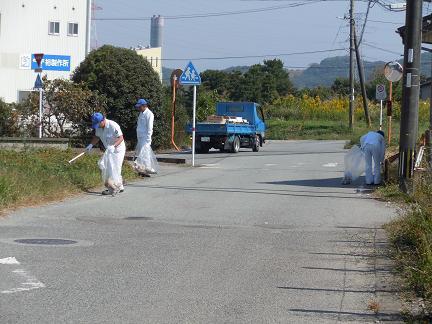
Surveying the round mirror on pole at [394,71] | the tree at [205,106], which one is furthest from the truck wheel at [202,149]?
the round mirror on pole at [394,71]

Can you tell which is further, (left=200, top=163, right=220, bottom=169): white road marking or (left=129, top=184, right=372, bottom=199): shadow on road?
(left=200, top=163, right=220, bottom=169): white road marking

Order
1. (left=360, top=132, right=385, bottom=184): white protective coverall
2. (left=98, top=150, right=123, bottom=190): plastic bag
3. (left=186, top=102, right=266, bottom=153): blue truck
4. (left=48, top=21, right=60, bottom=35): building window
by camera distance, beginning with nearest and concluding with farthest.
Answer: (left=98, top=150, right=123, bottom=190): plastic bag
(left=360, top=132, right=385, bottom=184): white protective coverall
(left=186, top=102, right=266, bottom=153): blue truck
(left=48, top=21, right=60, bottom=35): building window

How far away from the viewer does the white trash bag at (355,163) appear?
1897 cm

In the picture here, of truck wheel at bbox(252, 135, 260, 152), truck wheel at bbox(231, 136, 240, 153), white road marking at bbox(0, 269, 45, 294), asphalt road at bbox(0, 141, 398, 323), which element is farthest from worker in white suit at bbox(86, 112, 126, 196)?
truck wheel at bbox(252, 135, 260, 152)

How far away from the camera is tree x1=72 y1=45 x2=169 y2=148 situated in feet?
102

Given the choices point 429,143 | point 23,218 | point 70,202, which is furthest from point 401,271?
point 429,143

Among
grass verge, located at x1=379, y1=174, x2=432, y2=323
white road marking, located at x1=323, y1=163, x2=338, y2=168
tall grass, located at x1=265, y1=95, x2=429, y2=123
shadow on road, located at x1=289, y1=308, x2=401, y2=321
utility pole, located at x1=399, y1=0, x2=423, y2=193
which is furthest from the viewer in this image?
tall grass, located at x1=265, y1=95, x2=429, y2=123

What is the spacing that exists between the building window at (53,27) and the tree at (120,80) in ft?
66.3

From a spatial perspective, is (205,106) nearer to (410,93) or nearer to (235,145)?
(235,145)

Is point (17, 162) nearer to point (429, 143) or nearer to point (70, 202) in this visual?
point (70, 202)

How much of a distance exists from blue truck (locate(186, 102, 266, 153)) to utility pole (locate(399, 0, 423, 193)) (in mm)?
16932

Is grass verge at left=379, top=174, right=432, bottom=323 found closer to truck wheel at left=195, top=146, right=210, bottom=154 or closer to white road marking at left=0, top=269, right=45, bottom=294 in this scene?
white road marking at left=0, top=269, right=45, bottom=294

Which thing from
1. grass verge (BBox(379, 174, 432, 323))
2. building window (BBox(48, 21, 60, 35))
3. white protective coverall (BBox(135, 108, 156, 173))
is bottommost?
grass verge (BBox(379, 174, 432, 323))

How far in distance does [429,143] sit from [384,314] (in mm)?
10710
